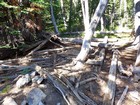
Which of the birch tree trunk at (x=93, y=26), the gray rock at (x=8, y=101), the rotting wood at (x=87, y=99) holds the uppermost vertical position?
the birch tree trunk at (x=93, y=26)

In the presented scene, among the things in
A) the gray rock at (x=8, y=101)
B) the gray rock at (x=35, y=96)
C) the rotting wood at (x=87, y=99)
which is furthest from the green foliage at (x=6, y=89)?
the rotting wood at (x=87, y=99)

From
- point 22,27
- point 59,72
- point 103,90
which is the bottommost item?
point 103,90

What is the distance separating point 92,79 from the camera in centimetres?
701

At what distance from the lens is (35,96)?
568cm

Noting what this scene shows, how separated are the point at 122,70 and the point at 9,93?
4071mm

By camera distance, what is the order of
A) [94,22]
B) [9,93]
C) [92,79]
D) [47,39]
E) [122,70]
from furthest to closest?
[47,39], [94,22], [122,70], [92,79], [9,93]

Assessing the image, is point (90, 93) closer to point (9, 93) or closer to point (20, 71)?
point (9, 93)

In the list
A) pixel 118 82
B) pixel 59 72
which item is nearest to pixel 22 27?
pixel 59 72

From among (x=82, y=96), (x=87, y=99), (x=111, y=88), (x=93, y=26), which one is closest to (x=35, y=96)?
(x=82, y=96)

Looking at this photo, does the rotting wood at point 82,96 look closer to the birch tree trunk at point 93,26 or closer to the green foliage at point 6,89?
the green foliage at point 6,89

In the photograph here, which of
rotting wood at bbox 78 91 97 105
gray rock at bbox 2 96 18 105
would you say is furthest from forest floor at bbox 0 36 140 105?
gray rock at bbox 2 96 18 105

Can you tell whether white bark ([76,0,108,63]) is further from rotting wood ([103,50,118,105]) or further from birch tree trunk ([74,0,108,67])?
rotting wood ([103,50,118,105])

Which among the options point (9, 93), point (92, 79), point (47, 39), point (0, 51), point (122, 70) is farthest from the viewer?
point (47, 39)

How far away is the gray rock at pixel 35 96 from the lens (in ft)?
18.1
